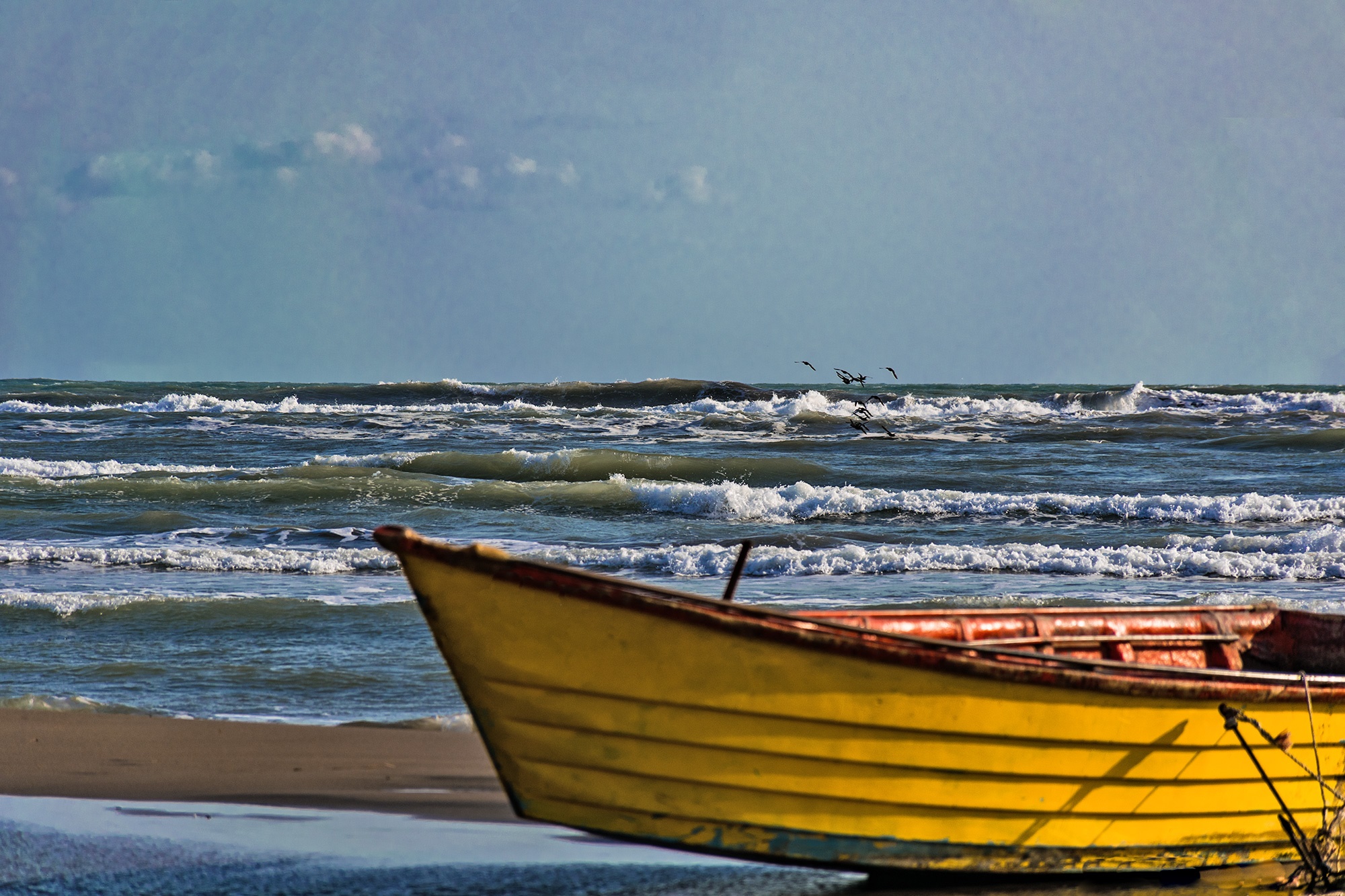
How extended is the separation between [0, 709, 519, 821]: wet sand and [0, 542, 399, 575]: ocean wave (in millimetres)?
5471

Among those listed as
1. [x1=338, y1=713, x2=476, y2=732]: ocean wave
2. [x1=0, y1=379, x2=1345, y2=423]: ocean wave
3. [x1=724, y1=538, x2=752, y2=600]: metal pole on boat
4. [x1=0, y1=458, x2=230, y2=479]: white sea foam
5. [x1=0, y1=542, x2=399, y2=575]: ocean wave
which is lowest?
[x1=338, y1=713, x2=476, y2=732]: ocean wave

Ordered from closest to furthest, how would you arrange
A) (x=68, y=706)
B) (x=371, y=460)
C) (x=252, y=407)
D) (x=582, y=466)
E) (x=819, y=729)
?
(x=819, y=729) → (x=68, y=706) → (x=582, y=466) → (x=371, y=460) → (x=252, y=407)

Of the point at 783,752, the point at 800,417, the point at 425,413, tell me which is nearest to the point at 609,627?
the point at 783,752

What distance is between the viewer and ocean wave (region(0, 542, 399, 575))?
11.9 meters

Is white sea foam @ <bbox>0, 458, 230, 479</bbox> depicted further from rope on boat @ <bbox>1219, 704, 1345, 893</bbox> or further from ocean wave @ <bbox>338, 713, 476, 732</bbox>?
rope on boat @ <bbox>1219, 704, 1345, 893</bbox>

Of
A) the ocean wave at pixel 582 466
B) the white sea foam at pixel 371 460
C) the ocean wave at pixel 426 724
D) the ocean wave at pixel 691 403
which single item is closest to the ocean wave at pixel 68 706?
the ocean wave at pixel 426 724

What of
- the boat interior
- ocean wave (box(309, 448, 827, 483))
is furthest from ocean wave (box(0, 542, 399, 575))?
ocean wave (box(309, 448, 827, 483))

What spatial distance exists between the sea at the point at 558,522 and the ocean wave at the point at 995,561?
0.04 metres

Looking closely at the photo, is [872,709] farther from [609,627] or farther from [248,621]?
[248,621]

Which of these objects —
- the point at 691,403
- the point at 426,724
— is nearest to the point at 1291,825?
the point at 426,724

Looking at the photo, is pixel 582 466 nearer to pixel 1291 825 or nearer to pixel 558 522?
pixel 558 522

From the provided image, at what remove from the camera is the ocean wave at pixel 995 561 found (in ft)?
38.6

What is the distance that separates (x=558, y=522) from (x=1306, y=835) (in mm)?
12042

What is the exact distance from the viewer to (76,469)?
2036cm
